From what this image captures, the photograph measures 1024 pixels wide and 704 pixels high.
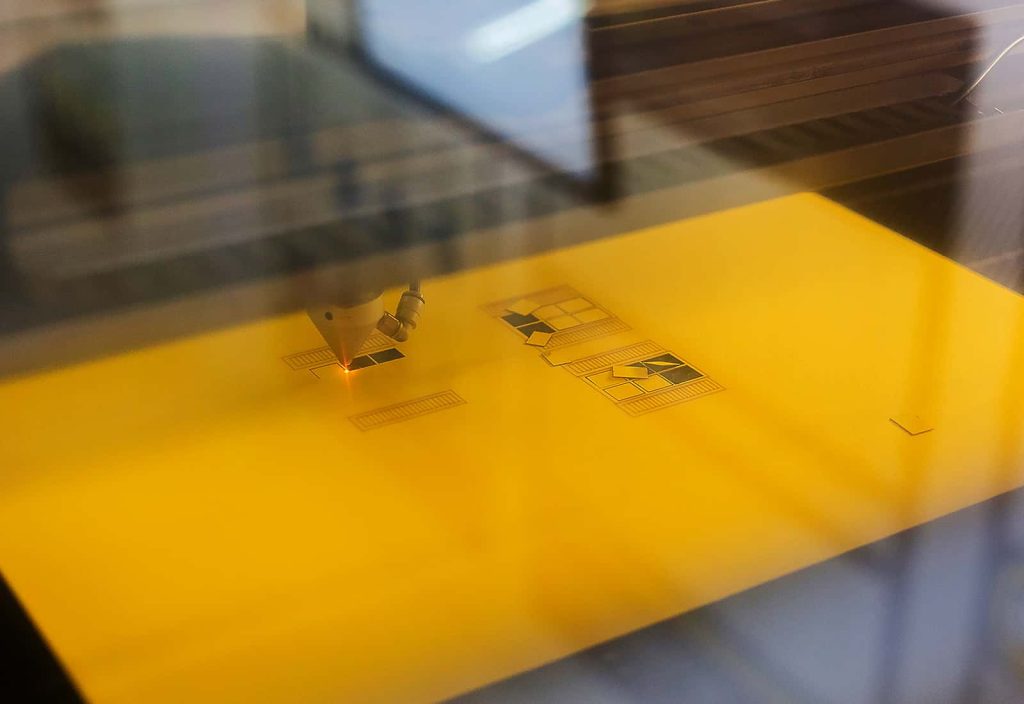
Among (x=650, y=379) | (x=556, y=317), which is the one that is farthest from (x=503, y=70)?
(x=650, y=379)

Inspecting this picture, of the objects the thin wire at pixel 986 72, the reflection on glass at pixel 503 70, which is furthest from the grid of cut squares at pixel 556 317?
the thin wire at pixel 986 72

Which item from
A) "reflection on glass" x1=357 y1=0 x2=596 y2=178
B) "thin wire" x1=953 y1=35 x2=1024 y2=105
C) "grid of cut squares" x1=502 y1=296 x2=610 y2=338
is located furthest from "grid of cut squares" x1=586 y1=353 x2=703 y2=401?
"thin wire" x1=953 y1=35 x2=1024 y2=105

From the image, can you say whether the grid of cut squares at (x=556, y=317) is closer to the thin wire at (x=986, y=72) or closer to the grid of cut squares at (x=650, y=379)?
the grid of cut squares at (x=650, y=379)

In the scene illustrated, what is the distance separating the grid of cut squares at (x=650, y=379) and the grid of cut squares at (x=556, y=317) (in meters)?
0.08

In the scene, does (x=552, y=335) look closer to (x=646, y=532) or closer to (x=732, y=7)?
(x=646, y=532)

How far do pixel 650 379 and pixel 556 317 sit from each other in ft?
0.43

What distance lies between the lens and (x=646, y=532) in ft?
2.99

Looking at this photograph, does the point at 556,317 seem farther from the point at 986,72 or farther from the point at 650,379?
the point at 986,72

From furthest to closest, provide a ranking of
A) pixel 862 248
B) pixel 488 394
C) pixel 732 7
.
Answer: pixel 732 7 < pixel 862 248 < pixel 488 394

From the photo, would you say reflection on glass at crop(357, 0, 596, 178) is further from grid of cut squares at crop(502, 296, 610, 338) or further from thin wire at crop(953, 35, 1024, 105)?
thin wire at crop(953, 35, 1024, 105)

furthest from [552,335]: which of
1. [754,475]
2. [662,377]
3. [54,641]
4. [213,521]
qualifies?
[54,641]

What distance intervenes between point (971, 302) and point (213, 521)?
785mm

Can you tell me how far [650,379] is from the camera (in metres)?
1.11

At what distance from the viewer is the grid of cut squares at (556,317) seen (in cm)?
117
